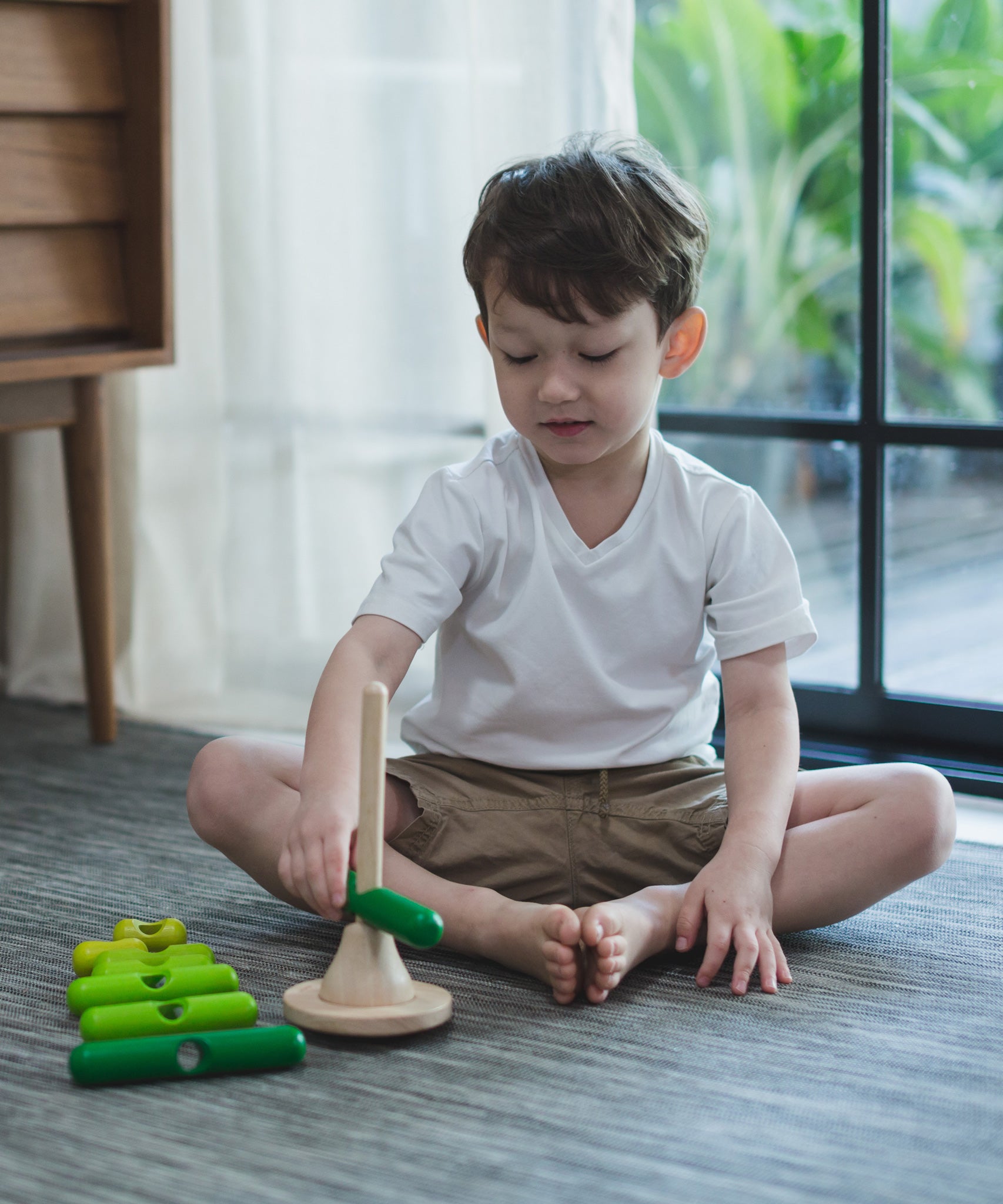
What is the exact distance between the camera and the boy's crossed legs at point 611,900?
0.87 metres

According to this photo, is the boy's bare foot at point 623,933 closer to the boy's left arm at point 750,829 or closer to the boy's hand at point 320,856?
the boy's left arm at point 750,829

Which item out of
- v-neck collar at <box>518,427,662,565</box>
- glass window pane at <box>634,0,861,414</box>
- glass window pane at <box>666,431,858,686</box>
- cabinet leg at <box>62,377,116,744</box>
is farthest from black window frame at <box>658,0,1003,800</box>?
cabinet leg at <box>62,377,116,744</box>

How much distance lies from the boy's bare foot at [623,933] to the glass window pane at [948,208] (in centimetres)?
103

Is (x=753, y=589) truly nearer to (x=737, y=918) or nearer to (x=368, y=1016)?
(x=737, y=918)

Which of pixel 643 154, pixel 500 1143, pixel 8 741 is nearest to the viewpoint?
pixel 500 1143

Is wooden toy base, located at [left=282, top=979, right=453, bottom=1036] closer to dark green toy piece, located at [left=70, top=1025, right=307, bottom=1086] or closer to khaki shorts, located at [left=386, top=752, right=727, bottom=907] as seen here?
dark green toy piece, located at [left=70, top=1025, right=307, bottom=1086]

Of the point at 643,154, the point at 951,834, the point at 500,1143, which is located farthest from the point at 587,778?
the point at 643,154

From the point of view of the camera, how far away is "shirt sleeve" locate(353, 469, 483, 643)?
0.99 m

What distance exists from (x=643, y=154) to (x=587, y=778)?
0.48 metres

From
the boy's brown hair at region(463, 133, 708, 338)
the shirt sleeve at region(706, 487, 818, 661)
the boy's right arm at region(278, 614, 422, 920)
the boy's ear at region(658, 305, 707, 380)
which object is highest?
the boy's brown hair at region(463, 133, 708, 338)

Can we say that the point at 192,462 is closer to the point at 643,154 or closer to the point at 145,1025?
the point at 643,154

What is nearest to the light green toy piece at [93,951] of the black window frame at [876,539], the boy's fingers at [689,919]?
the boy's fingers at [689,919]

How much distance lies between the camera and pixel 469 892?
955 mm

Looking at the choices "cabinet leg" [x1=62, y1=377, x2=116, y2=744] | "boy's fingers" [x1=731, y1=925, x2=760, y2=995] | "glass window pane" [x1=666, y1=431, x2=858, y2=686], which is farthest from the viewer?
"glass window pane" [x1=666, y1=431, x2=858, y2=686]
